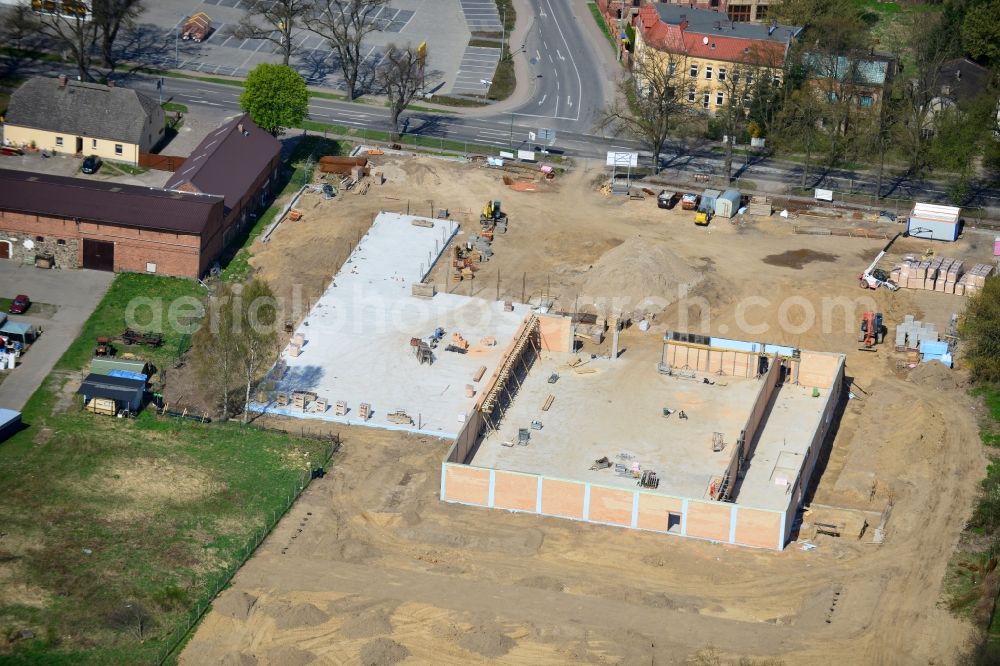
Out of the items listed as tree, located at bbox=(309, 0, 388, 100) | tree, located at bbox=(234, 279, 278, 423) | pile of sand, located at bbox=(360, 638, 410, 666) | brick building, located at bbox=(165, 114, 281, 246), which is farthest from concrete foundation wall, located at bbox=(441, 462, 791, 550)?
tree, located at bbox=(309, 0, 388, 100)

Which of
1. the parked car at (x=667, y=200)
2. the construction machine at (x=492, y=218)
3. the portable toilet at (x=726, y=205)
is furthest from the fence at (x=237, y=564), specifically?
the portable toilet at (x=726, y=205)

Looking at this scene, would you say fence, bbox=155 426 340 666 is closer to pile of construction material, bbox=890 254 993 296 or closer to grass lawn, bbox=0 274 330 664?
grass lawn, bbox=0 274 330 664

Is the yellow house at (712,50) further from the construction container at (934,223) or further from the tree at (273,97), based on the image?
the tree at (273,97)

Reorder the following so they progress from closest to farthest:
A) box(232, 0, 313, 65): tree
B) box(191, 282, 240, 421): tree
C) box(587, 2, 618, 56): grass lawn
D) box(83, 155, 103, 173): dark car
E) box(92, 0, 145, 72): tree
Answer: box(191, 282, 240, 421): tree < box(83, 155, 103, 173): dark car < box(92, 0, 145, 72): tree < box(232, 0, 313, 65): tree < box(587, 2, 618, 56): grass lawn

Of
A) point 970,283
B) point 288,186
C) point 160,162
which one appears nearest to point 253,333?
point 288,186

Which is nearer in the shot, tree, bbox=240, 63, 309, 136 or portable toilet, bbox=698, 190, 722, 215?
portable toilet, bbox=698, 190, 722, 215

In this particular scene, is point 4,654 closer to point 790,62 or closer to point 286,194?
point 286,194

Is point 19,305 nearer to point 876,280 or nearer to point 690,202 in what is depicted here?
point 690,202
